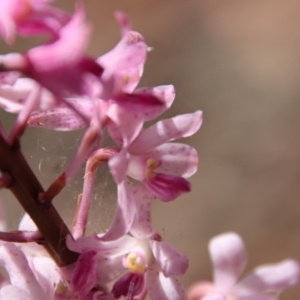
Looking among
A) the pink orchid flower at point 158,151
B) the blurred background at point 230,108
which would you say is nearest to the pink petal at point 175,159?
the pink orchid flower at point 158,151

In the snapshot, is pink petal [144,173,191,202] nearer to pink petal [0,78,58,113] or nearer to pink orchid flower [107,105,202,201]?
pink orchid flower [107,105,202,201]

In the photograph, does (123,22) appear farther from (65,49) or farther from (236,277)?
(236,277)

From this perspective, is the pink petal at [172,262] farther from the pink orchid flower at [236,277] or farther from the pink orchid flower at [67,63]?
the pink orchid flower at [67,63]

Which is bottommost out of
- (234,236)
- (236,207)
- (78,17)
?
(236,207)

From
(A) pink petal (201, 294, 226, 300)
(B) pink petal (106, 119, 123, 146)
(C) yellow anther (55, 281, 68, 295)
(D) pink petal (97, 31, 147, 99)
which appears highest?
(D) pink petal (97, 31, 147, 99)

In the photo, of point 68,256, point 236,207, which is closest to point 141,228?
point 68,256

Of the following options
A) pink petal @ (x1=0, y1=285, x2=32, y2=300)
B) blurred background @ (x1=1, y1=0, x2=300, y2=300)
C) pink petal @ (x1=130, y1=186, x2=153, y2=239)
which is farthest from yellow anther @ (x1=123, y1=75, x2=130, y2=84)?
blurred background @ (x1=1, y1=0, x2=300, y2=300)

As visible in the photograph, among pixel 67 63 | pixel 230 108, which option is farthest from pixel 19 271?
pixel 230 108

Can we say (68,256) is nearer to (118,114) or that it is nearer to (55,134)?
(118,114)
